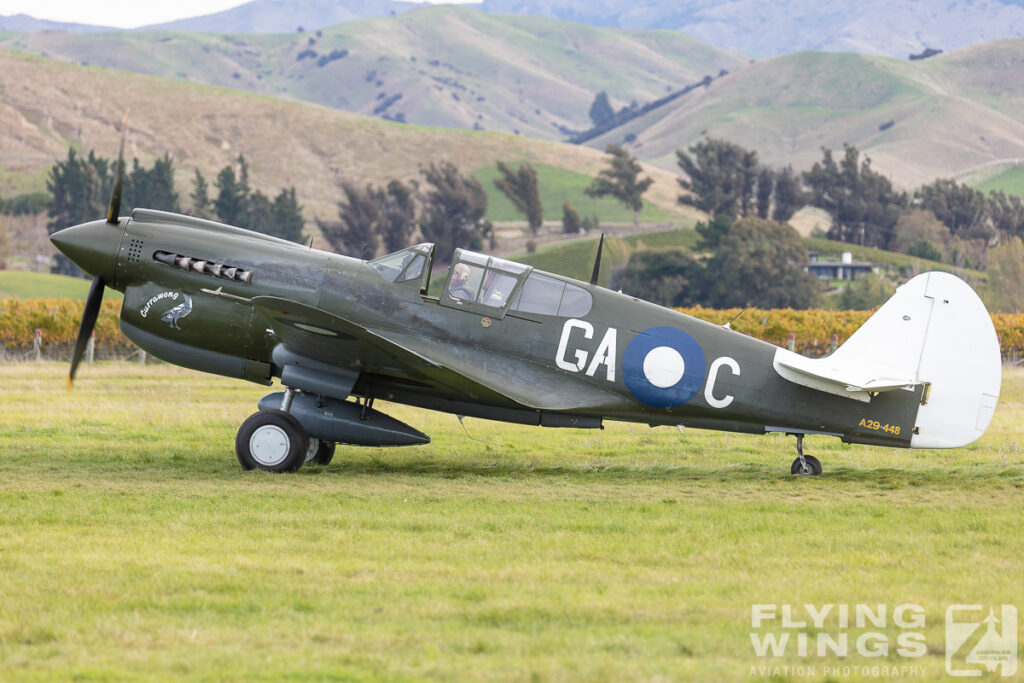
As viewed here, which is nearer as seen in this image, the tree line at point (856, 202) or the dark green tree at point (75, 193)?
the dark green tree at point (75, 193)

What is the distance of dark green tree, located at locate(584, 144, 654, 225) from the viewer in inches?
4557

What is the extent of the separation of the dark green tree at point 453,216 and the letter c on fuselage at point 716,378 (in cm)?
8630

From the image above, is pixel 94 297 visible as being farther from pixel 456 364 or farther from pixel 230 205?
pixel 230 205

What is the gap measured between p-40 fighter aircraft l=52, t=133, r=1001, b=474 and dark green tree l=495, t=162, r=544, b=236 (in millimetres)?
94879

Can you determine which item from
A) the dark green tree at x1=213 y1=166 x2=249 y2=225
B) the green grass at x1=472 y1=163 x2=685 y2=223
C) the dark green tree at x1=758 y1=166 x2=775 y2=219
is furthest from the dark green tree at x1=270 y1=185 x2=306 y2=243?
the dark green tree at x1=758 y1=166 x2=775 y2=219

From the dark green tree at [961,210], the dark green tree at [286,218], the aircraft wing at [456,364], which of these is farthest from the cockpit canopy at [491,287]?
the dark green tree at [961,210]

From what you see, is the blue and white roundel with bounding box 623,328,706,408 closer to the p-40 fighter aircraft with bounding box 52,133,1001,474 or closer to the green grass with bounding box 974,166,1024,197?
the p-40 fighter aircraft with bounding box 52,133,1001,474

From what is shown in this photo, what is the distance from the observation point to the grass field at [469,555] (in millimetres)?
5695

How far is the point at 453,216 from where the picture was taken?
10275 centimetres

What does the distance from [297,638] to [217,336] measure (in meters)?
6.53

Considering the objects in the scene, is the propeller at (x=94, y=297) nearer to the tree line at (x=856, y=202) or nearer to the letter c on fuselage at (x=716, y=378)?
the letter c on fuselage at (x=716, y=378)

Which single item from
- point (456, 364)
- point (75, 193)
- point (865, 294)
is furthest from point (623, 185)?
point (456, 364)

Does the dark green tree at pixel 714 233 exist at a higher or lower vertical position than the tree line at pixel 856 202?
lower

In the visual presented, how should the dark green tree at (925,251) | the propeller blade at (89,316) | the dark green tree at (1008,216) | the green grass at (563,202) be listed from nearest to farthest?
the propeller blade at (89,316)
the dark green tree at (925,251)
the dark green tree at (1008,216)
the green grass at (563,202)
